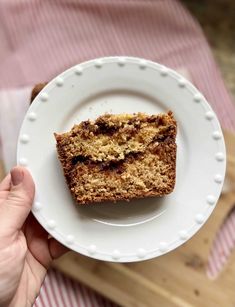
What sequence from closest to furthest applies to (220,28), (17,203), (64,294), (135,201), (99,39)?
(17,203) < (135,201) < (64,294) < (99,39) < (220,28)

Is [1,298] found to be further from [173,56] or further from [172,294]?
[173,56]

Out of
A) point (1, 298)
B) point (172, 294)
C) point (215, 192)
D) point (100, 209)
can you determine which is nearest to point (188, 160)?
point (215, 192)

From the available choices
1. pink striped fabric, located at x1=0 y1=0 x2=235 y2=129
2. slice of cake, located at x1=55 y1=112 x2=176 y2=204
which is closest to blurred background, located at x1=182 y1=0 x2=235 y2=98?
pink striped fabric, located at x1=0 y1=0 x2=235 y2=129

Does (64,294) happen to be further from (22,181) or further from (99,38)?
(99,38)

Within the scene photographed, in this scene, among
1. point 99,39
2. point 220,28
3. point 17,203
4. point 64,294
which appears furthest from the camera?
point 220,28

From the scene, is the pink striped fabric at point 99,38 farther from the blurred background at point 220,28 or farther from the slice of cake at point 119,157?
the slice of cake at point 119,157

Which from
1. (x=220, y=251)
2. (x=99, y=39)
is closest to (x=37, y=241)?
(x=220, y=251)

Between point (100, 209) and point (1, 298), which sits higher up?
point (100, 209)
